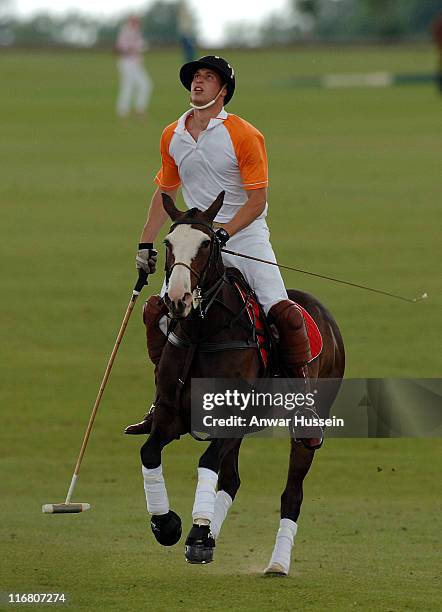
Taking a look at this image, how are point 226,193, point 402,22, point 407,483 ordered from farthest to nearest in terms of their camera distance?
point 402,22 → point 407,483 → point 226,193

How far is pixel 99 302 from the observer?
23.5 meters

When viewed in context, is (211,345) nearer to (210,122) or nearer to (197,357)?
(197,357)

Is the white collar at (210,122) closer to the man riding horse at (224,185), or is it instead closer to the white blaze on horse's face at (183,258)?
the man riding horse at (224,185)

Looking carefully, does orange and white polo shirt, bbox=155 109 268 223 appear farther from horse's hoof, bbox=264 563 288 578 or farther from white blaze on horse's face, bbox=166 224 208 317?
horse's hoof, bbox=264 563 288 578

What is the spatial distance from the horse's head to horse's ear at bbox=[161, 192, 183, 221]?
0.16 ft

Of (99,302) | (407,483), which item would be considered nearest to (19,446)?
(407,483)

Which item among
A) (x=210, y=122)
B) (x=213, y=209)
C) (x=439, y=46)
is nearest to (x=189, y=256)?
(x=213, y=209)

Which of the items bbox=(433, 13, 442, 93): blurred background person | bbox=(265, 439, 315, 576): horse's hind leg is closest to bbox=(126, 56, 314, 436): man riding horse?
bbox=(265, 439, 315, 576): horse's hind leg

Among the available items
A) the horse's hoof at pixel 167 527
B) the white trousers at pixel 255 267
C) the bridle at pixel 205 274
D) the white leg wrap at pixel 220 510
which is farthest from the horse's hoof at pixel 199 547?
the white trousers at pixel 255 267

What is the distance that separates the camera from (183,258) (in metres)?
9.30

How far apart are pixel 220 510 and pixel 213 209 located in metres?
2.36

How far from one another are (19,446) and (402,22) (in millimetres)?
101993

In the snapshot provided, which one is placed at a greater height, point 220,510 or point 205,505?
point 205,505

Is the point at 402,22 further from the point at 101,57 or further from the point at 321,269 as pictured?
the point at 321,269
